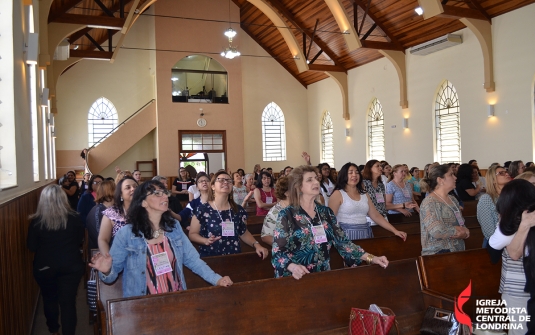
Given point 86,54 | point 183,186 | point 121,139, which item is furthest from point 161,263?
point 121,139

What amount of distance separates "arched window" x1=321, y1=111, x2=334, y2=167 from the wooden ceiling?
1773 mm

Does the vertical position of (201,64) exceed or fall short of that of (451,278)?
it exceeds it

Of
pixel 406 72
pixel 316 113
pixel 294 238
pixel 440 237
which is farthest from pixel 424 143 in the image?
pixel 294 238

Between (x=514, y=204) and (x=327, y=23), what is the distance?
13.7m

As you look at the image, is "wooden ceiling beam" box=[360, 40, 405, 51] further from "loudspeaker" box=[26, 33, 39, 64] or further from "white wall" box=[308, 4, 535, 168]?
"loudspeaker" box=[26, 33, 39, 64]

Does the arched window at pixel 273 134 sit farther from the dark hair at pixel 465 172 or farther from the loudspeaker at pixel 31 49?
the loudspeaker at pixel 31 49

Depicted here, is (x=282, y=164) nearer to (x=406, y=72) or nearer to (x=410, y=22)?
(x=406, y=72)

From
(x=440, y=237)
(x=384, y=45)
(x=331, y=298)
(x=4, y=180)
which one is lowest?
(x=331, y=298)

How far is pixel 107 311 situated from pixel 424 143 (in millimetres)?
12896

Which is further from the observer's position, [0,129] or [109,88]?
[109,88]

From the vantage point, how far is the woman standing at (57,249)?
155 inches

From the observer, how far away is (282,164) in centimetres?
2005

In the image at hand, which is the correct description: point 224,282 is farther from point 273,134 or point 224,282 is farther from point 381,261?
point 273,134

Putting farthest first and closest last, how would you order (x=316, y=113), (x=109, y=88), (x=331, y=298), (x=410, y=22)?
1. (x=316, y=113)
2. (x=109, y=88)
3. (x=410, y=22)
4. (x=331, y=298)
